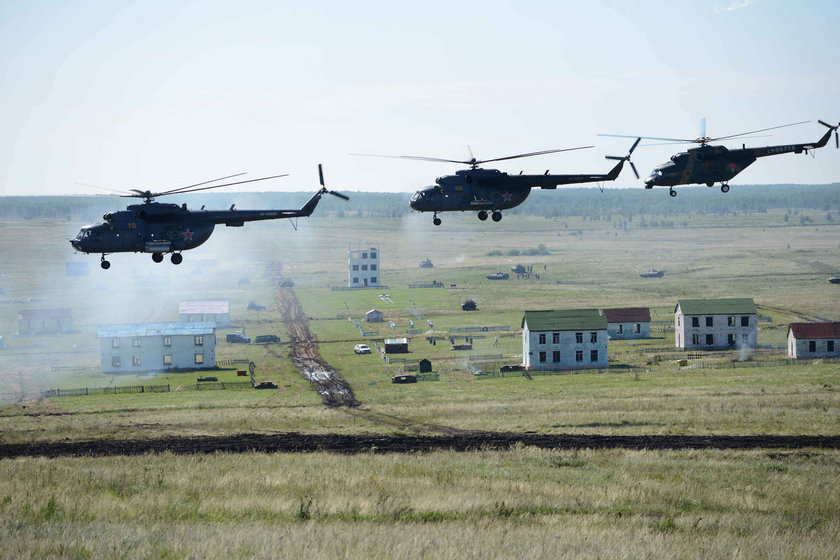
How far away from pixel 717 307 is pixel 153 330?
5478cm

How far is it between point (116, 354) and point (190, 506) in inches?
2299

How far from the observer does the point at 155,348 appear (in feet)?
289

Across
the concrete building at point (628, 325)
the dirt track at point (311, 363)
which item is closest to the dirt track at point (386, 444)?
the dirt track at point (311, 363)

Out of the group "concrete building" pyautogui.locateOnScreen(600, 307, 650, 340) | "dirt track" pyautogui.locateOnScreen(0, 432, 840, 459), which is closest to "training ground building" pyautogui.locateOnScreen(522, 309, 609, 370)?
"concrete building" pyautogui.locateOnScreen(600, 307, 650, 340)

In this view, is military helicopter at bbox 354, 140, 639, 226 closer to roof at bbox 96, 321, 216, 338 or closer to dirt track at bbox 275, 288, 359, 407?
dirt track at bbox 275, 288, 359, 407

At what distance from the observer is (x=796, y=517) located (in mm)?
31969

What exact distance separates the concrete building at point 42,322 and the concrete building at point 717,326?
72.3 m

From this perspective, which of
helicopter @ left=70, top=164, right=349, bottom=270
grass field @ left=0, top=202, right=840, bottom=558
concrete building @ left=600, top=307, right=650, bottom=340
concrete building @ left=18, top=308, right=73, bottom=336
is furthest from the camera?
concrete building @ left=18, top=308, right=73, bottom=336

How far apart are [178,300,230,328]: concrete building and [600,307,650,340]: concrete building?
151ft

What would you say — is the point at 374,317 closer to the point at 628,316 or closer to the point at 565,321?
the point at 628,316

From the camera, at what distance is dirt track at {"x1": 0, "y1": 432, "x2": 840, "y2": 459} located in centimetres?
4703

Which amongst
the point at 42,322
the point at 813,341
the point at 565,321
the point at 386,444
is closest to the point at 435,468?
the point at 386,444

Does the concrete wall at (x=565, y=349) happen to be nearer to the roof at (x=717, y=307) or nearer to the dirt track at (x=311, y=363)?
the roof at (x=717, y=307)

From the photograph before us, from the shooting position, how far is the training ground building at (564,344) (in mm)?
84438
